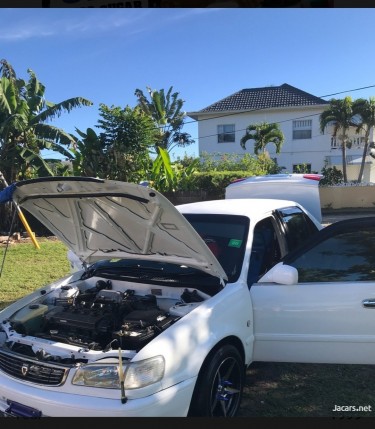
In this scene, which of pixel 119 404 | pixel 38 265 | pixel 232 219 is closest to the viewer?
pixel 119 404

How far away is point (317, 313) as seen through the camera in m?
3.40

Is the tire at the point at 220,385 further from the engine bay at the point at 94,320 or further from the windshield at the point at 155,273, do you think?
the windshield at the point at 155,273

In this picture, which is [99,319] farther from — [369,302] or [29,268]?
[29,268]

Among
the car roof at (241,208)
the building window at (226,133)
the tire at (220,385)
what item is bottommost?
the tire at (220,385)

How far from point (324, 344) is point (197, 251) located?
50.5 inches

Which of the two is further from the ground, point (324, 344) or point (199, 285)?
point (199, 285)

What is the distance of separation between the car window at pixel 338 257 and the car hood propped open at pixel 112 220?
0.73 metres

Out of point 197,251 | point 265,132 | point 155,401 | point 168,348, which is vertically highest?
point 265,132

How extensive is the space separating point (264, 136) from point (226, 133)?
4.17 meters

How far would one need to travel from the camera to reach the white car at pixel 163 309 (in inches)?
105

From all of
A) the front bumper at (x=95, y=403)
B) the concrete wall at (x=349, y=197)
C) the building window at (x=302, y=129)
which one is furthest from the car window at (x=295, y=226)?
the building window at (x=302, y=129)

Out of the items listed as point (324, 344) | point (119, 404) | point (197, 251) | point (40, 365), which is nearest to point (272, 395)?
point (324, 344)

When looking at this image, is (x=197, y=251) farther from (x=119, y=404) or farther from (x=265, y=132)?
(x=265, y=132)

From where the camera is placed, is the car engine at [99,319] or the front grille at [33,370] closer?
the front grille at [33,370]
